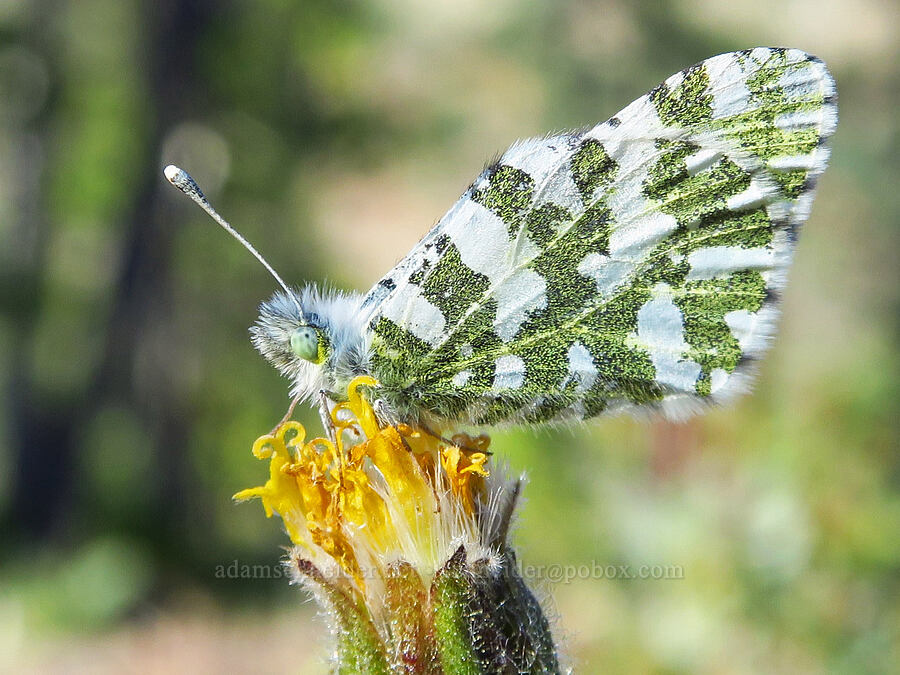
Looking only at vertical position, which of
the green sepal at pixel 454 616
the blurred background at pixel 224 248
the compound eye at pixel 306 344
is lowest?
the green sepal at pixel 454 616

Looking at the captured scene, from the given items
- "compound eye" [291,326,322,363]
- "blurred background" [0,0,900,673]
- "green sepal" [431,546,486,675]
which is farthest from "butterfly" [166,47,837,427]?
"blurred background" [0,0,900,673]

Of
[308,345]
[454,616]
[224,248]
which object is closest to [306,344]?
[308,345]

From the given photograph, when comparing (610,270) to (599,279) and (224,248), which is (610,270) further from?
(224,248)

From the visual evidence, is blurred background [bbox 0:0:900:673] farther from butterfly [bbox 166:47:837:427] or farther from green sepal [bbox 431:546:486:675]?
green sepal [bbox 431:546:486:675]

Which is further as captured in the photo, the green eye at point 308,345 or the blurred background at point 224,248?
the blurred background at point 224,248

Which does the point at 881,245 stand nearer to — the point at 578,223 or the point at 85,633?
the point at 578,223

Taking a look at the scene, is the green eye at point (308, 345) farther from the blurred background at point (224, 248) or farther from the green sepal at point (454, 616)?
the blurred background at point (224, 248)

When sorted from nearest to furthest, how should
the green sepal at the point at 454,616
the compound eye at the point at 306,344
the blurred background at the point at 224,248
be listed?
the green sepal at the point at 454,616, the compound eye at the point at 306,344, the blurred background at the point at 224,248

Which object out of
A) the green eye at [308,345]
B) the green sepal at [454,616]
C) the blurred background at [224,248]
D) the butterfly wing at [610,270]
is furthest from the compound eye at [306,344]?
the blurred background at [224,248]
